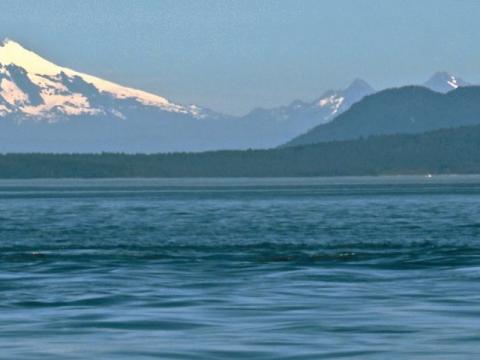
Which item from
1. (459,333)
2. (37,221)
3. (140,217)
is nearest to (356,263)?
(459,333)

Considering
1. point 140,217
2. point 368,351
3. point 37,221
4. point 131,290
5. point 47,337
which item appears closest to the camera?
point 368,351

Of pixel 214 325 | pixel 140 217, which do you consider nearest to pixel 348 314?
pixel 214 325

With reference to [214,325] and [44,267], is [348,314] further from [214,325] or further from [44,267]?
[44,267]

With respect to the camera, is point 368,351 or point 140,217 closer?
point 368,351

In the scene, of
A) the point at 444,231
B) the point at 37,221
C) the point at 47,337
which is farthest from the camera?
the point at 37,221

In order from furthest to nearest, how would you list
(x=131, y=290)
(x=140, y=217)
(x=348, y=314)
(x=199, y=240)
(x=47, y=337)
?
(x=140, y=217), (x=199, y=240), (x=131, y=290), (x=348, y=314), (x=47, y=337)

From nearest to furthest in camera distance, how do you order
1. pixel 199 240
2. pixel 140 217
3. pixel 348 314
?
pixel 348 314 → pixel 199 240 → pixel 140 217

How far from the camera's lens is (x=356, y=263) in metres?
55.2

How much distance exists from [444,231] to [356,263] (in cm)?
2526

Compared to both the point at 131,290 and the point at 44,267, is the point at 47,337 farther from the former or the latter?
the point at 44,267

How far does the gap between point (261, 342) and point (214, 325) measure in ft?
9.98

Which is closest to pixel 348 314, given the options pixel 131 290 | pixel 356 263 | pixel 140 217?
pixel 131 290

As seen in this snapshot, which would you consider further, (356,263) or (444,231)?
(444,231)

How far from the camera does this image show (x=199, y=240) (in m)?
74.6
